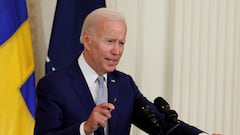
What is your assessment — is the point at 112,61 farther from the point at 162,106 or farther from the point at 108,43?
the point at 162,106

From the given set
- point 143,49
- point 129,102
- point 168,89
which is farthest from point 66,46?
point 129,102

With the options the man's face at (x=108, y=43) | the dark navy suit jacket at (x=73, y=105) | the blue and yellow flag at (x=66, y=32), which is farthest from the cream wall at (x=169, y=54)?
the man's face at (x=108, y=43)

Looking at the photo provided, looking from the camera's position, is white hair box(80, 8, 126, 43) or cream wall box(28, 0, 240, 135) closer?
white hair box(80, 8, 126, 43)

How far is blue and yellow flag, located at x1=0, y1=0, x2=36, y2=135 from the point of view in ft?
9.98

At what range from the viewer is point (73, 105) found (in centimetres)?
210

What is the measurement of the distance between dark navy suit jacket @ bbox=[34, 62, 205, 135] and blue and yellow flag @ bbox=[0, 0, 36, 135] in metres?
0.94

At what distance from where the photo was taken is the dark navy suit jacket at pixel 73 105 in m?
2.04

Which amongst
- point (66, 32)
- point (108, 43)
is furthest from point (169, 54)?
point (108, 43)

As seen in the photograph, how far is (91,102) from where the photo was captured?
213cm

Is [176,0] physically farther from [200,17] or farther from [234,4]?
[234,4]

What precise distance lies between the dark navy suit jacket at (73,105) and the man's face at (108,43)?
133mm

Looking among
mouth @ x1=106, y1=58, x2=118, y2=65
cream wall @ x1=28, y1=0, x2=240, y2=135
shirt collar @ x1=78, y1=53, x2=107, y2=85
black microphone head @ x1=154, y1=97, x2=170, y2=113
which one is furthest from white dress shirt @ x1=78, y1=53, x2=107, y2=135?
cream wall @ x1=28, y1=0, x2=240, y2=135

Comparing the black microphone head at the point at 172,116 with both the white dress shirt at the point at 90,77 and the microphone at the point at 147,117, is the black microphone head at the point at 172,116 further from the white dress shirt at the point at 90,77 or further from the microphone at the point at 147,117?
the white dress shirt at the point at 90,77

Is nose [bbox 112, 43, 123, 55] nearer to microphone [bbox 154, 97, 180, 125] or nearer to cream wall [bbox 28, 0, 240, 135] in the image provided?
microphone [bbox 154, 97, 180, 125]
